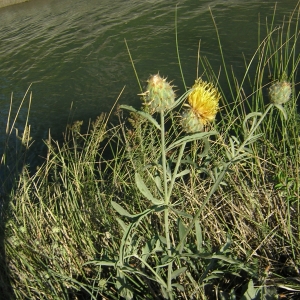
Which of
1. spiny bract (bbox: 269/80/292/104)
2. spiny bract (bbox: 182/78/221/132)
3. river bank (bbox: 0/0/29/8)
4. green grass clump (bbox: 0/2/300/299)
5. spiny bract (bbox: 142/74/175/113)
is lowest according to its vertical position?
green grass clump (bbox: 0/2/300/299)

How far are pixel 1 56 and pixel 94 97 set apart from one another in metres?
2.67

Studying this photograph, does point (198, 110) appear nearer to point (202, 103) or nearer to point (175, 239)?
point (202, 103)

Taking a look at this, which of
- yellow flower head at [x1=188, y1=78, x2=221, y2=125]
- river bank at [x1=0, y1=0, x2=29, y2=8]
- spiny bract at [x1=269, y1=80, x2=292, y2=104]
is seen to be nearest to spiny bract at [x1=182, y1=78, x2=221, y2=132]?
yellow flower head at [x1=188, y1=78, x2=221, y2=125]

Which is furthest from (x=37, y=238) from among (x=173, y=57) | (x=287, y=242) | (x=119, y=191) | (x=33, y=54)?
(x=33, y=54)

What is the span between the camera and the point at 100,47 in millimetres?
6539

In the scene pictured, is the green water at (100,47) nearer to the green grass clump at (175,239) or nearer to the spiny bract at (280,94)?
the green grass clump at (175,239)

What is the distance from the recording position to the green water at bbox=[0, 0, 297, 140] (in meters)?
5.25

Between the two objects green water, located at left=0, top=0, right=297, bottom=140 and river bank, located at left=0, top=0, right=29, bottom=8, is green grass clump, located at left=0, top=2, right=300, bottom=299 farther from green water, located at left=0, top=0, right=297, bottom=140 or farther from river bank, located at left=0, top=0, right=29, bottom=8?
river bank, located at left=0, top=0, right=29, bottom=8

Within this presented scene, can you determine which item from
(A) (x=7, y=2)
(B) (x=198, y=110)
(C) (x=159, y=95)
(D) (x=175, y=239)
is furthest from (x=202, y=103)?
(A) (x=7, y=2)

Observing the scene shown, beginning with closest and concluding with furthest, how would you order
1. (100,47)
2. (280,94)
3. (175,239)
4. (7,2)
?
(280,94)
(175,239)
(100,47)
(7,2)

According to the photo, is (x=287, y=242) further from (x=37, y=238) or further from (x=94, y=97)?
(x=94, y=97)

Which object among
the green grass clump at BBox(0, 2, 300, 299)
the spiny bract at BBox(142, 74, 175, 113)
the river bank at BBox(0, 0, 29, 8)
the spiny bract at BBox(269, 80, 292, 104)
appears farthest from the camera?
the river bank at BBox(0, 0, 29, 8)

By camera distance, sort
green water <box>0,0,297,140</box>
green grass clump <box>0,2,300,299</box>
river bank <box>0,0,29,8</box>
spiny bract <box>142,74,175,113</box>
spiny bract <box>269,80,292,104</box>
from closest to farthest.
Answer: spiny bract <box>142,74,175,113</box>
spiny bract <box>269,80,292,104</box>
green grass clump <box>0,2,300,299</box>
green water <box>0,0,297,140</box>
river bank <box>0,0,29,8</box>

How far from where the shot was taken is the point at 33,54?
6840 millimetres
